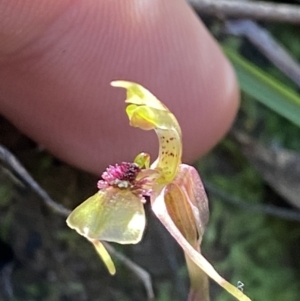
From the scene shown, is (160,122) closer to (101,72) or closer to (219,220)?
(101,72)

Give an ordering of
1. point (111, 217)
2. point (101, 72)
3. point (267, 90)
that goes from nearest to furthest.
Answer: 1. point (111, 217)
2. point (101, 72)
3. point (267, 90)

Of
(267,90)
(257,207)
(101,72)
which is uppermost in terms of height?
(101,72)

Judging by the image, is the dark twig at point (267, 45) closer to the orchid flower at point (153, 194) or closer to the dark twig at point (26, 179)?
the dark twig at point (26, 179)

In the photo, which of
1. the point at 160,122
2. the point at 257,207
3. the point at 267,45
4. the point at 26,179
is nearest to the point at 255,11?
the point at 267,45

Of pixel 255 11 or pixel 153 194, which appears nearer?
pixel 153 194

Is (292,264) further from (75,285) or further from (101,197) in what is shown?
(101,197)

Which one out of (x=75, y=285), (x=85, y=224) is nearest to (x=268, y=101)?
(x=75, y=285)
